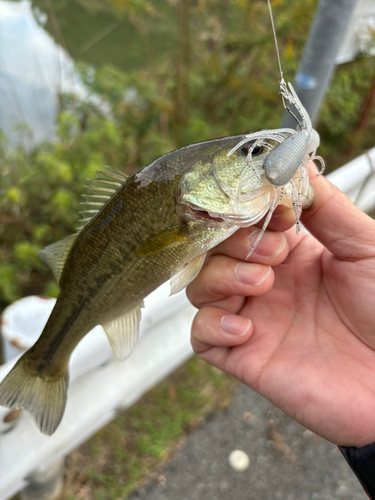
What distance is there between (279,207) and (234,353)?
0.77 meters

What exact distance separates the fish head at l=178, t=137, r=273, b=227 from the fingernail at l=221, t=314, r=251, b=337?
0.50m

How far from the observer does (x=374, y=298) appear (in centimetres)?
Answer: 156

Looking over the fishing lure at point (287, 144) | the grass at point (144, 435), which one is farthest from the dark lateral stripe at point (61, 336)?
the grass at point (144, 435)

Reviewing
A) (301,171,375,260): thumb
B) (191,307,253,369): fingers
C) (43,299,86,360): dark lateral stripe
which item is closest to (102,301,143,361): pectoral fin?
(43,299,86,360): dark lateral stripe

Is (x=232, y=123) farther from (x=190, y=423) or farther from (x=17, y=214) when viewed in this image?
(x=190, y=423)

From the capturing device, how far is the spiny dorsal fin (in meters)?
1.67

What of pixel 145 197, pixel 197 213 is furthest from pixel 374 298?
pixel 145 197

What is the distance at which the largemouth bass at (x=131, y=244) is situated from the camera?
1405 mm

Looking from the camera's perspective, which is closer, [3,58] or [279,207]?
[279,207]

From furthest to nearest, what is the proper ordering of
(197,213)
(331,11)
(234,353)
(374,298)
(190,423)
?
(190,423), (331,11), (234,353), (374,298), (197,213)

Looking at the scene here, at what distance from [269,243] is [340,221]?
304 mm

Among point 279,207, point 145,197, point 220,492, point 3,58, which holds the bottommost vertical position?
point 220,492

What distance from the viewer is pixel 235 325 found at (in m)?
1.69

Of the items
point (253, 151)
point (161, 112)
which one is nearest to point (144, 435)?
point (253, 151)
